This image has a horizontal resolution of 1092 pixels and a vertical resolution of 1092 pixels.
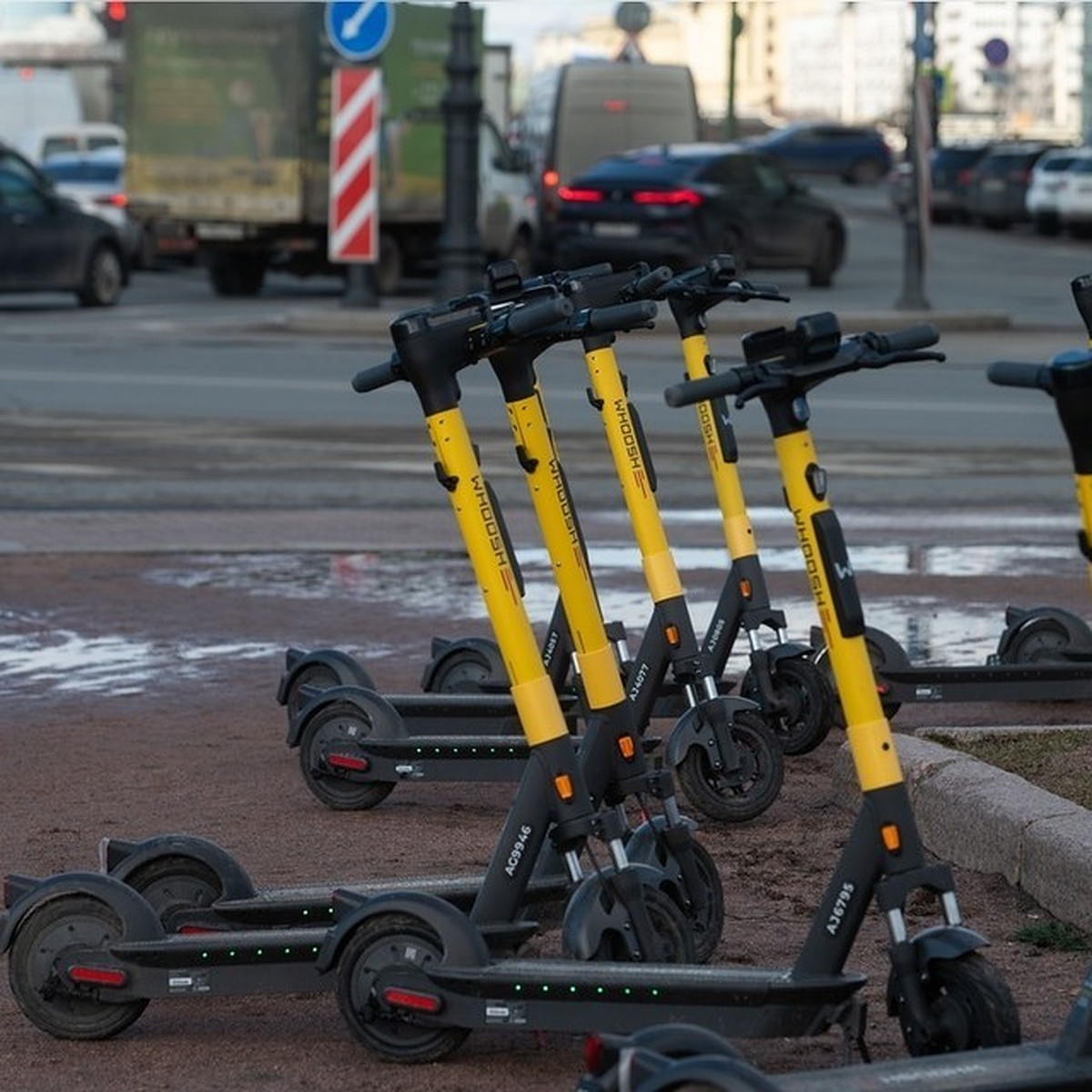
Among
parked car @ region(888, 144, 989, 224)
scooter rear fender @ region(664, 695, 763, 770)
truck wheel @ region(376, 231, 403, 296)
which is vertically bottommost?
parked car @ region(888, 144, 989, 224)

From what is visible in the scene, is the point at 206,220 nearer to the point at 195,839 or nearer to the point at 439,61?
the point at 439,61

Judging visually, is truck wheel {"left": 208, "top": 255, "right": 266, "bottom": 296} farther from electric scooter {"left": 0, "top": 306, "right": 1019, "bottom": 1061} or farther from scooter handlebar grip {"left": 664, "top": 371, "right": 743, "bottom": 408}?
scooter handlebar grip {"left": 664, "top": 371, "right": 743, "bottom": 408}

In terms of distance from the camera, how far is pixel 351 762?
281 inches

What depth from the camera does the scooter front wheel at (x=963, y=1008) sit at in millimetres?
4504

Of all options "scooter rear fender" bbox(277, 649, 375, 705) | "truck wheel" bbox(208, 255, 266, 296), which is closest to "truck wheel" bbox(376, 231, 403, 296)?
"truck wheel" bbox(208, 255, 266, 296)

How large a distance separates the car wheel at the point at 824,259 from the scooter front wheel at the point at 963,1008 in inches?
1185

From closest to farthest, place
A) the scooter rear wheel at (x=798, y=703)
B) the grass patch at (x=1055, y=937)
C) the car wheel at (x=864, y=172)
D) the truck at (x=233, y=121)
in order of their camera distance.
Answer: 1. the grass patch at (x=1055, y=937)
2. the scooter rear wheel at (x=798, y=703)
3. the truck at (x=233, y=121)
4. the car wheel at (x=864, y=172)

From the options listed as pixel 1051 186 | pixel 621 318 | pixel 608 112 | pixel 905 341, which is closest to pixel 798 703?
pixel 621 318

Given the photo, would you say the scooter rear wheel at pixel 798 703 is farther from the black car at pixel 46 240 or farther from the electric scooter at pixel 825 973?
the black car at pixel 46 240

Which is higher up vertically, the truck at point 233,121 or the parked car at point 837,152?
the truck at point 233,121

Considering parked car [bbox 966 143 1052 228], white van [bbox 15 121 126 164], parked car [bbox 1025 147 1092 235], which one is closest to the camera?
white van [bbox 15 121 126 164]

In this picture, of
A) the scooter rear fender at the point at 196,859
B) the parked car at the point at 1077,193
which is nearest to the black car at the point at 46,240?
the parked car at the point at 1077,193

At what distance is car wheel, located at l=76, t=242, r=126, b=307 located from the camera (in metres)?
29.8

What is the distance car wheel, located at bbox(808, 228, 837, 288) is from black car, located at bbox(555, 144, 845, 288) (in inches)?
0.4
